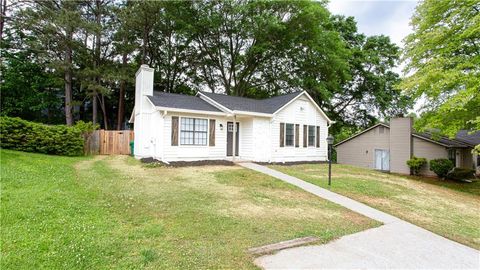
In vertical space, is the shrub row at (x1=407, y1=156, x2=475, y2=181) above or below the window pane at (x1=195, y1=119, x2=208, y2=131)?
below

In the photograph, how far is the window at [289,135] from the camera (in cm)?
1681

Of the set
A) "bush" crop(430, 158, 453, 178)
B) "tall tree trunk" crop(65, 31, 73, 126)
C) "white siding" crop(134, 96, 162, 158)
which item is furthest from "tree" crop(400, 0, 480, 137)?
"tall tree trunk" crop(65, 31, 73, 126)

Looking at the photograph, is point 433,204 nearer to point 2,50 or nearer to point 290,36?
point 290,36

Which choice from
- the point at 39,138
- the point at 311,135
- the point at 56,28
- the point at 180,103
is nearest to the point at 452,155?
the point at 311,135

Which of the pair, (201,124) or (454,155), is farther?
(454,155)

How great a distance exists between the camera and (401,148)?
1997cm

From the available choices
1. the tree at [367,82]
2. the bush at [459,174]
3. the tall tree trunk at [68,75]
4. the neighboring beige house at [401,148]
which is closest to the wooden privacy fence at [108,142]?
the tall tree trunk at [68,75]

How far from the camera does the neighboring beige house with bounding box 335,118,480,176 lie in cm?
1875

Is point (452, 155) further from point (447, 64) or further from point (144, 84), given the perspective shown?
point (144, 84)

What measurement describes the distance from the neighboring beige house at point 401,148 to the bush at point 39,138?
20418mm

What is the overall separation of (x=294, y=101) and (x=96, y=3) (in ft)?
62.4

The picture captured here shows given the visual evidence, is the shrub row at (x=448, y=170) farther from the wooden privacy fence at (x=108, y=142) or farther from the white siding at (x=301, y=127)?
the wooden privacy fence at (x=108, y=142)

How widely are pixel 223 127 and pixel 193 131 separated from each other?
6.24 feet

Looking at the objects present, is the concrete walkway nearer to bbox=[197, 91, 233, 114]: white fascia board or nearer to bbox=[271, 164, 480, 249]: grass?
bbox=[271, 164, 480, 249]: grass
